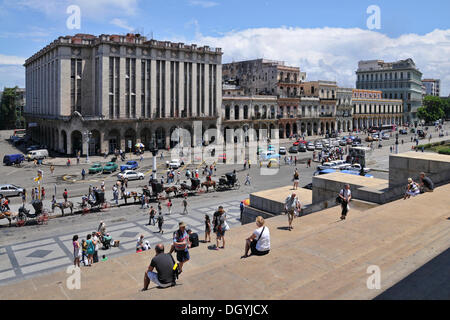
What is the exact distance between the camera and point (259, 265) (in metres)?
9.52

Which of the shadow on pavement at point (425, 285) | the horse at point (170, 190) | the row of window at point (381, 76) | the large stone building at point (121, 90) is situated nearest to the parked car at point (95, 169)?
the large stone building at point (121, 90)

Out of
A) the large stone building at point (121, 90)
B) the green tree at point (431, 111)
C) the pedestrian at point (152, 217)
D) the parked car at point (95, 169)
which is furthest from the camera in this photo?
the green tree at point (431, 111)

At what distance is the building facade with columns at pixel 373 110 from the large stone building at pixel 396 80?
4413 mm

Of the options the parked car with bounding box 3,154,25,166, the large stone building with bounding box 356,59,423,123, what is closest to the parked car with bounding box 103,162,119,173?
the parked car with bounding box 3,154,25,166

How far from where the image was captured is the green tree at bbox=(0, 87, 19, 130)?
108100 mm

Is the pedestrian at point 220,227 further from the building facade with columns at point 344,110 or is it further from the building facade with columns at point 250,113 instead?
the building facade with columns at point 344,110

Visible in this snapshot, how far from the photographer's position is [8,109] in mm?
109562

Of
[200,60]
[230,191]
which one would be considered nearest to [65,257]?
[230,191]

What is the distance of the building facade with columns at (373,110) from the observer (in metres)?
101

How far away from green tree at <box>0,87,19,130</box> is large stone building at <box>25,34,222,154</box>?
1935 inches

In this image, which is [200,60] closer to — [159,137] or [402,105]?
[159,137]

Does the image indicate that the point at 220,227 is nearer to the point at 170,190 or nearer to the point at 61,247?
the point at 61,247

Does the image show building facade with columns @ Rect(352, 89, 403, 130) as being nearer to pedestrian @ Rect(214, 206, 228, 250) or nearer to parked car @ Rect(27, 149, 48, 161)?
parked car @ Rect(27, 149, 48, 161)

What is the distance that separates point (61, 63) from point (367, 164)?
140ft
